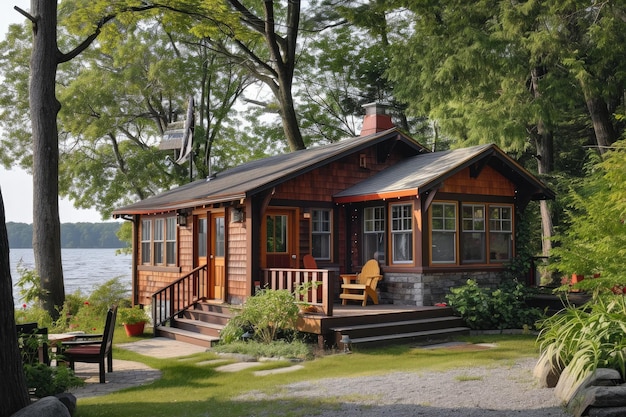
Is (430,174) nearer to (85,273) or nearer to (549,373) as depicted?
(549,373)

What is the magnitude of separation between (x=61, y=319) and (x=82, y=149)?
659 inches

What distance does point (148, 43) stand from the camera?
92.5ft

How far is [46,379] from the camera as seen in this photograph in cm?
763

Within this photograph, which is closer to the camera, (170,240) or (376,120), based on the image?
(376,120)

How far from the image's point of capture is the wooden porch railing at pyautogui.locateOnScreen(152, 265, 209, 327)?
50.3 feet

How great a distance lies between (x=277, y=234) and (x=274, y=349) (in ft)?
13.7

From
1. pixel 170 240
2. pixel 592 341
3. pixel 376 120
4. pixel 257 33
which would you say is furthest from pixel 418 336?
pixel 257 33

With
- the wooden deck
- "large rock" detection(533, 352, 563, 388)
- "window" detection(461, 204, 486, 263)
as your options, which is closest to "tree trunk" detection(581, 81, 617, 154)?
"window" detection(461, 204, 486, 263)

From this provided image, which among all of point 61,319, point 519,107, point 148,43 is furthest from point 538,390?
point 148,43

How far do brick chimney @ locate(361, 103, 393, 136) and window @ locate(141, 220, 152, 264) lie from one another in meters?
6.77

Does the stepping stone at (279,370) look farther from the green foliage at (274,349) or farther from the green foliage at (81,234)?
the green foliage at (81,234)

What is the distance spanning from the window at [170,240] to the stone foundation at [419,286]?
5.87 m

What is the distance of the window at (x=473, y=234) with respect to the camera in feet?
50.7

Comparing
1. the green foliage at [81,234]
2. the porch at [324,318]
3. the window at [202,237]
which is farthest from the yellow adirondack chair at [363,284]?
the green foliage at [81,234]
